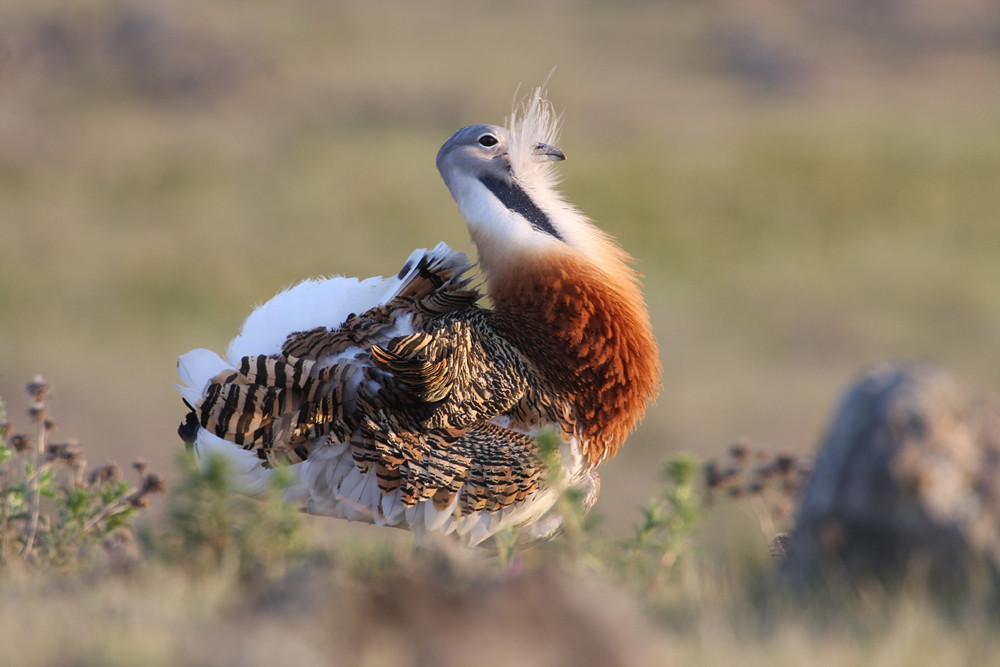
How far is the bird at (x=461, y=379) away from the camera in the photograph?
10.9ft

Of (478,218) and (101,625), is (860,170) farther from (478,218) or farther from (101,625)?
(101,625)

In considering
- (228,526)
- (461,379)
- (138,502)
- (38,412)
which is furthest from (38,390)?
(228,526)

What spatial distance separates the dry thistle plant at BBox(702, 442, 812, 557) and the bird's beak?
1.36 meters

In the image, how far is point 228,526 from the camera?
1.89 m

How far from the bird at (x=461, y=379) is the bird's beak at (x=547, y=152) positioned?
2 cm

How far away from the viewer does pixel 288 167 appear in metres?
13.0

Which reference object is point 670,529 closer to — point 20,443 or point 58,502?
point 58,502

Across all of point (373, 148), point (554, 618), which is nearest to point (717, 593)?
point (554, 618)

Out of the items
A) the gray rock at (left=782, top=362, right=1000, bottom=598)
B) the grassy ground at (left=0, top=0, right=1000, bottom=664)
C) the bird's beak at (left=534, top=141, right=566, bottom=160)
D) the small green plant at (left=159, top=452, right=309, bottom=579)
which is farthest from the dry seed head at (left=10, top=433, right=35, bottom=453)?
the grassy ground at (left=0, top=0, right=1000, bottom=664)

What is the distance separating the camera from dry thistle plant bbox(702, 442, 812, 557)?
299cm

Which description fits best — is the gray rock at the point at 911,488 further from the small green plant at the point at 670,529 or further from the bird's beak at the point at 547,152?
the bird's beak at the point at 547,152

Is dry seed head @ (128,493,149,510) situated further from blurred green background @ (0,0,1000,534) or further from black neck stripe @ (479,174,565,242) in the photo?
blurred green background @ (0,0,1000,534)

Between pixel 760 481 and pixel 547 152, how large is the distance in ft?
5.04

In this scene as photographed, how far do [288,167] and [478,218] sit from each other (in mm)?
9626
